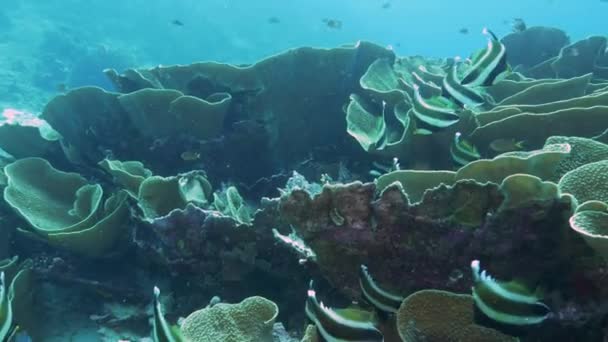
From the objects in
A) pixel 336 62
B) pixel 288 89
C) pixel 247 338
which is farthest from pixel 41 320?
pixel 336 62

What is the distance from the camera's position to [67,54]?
22.6 meters

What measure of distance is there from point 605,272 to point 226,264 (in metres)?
2.32

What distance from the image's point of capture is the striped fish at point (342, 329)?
6.07 ft

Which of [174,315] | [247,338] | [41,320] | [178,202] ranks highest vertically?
[178,202]

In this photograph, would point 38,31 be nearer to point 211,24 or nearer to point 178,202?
point 211,24

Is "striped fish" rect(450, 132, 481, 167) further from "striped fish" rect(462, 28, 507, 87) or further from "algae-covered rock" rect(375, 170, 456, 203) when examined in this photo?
"algae-covered rock" rect(375, 170, 456, 203)

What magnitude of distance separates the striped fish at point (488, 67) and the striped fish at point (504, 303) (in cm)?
188

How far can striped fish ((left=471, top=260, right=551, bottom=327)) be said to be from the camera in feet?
5.46

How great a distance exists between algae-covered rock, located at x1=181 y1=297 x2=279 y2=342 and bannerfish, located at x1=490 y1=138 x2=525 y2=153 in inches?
76.0

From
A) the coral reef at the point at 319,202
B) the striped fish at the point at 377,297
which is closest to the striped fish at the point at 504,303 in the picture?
the coral reef at the point at 319,202

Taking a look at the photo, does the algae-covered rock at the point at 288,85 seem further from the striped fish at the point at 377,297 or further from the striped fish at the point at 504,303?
the striped fish at the point at 504,303

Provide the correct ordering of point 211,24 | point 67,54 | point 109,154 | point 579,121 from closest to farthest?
point 579,121 < point 109,154 < point 67,54 < point 211,24

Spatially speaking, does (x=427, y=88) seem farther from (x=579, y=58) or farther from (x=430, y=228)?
(x=430, y=228)

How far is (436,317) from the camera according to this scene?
2.12 metres
